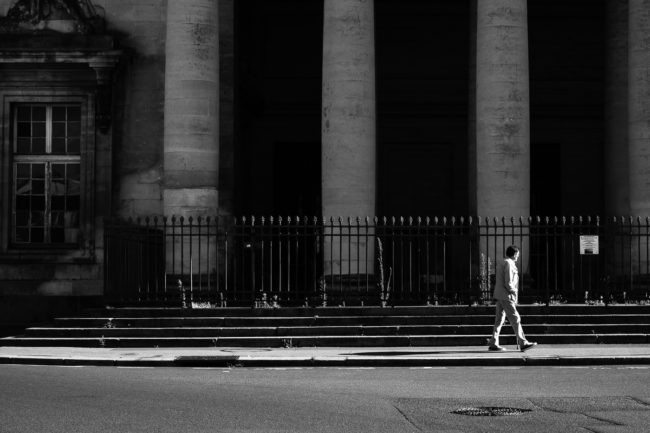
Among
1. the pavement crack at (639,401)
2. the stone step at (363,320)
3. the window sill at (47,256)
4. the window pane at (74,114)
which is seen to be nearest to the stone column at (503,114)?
the stone step at (363,320)

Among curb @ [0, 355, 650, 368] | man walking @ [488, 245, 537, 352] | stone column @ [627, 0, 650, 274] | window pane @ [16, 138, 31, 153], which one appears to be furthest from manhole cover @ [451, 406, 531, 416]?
window pane @ [16, 138, 31, 153]

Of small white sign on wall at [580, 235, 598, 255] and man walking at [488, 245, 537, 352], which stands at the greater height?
small white sign on wall at [580, 235, 598, 255]

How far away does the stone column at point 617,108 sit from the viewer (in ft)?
96.0

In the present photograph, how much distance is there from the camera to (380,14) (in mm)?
35344

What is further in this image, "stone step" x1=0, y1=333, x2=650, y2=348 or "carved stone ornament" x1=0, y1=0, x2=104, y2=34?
"carved stone ornament" x1=0, y1=0, x2=104, y2=34


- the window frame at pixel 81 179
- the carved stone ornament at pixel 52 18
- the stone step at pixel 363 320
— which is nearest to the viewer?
the stone step at pixel 363 320

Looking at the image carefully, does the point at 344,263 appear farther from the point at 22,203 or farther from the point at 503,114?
the point at 22,203

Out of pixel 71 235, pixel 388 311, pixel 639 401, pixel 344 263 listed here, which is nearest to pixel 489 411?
pixel 639 401

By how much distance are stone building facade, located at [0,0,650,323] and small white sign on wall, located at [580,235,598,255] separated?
201 cm

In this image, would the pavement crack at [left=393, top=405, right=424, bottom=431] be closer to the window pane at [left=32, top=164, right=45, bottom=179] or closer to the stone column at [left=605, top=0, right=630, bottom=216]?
the stone column at [left=605, top=0, right=630, bottom=216]

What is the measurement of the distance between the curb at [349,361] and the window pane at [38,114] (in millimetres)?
11209

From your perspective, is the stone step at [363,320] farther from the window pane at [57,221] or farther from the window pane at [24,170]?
the window pane at [24,170]

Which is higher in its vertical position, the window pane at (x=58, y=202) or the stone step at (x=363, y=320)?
the window pane at (x=58, y=202)

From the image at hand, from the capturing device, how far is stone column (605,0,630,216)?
2927cm
